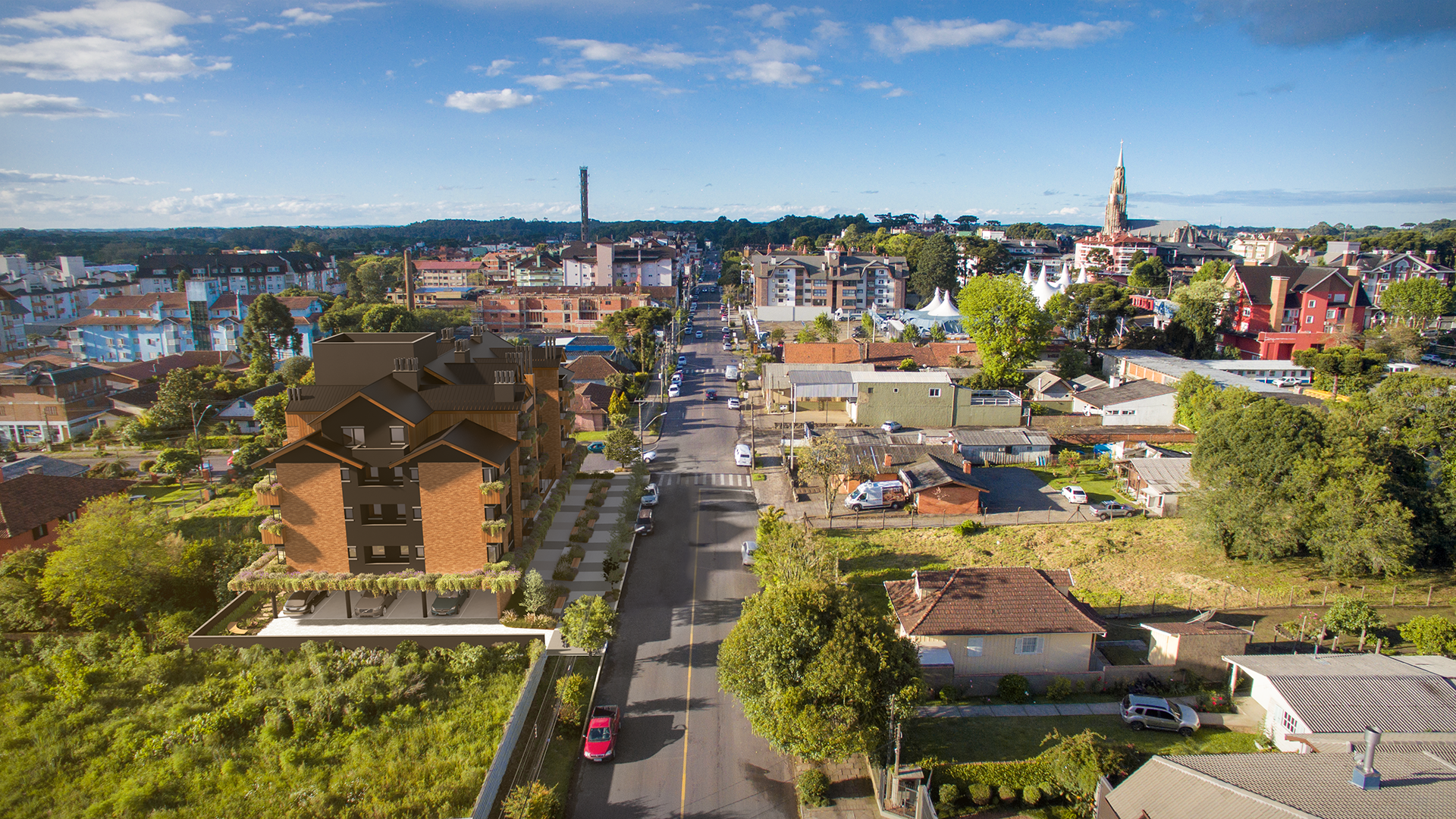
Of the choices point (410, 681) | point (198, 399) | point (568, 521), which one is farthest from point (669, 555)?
point (198, 399)

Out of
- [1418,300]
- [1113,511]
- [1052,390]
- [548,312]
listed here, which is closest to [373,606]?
[1113,511]

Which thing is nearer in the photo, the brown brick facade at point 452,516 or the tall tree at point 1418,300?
the brown brick facade at point 452,516

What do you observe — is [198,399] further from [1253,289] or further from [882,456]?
[1253,289]

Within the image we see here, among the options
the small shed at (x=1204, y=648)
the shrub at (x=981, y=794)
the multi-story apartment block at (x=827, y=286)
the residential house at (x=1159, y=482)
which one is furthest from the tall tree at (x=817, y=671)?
the multi-story apartment block at (x=827, y=286)

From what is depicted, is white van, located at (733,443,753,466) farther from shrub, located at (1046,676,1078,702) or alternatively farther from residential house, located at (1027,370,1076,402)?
residential house, located at (1027,370,1076,402)

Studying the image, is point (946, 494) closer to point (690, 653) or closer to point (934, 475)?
point (934, 475)

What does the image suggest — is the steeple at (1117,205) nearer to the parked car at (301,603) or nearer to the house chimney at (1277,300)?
the house chimney at (1277,300)
